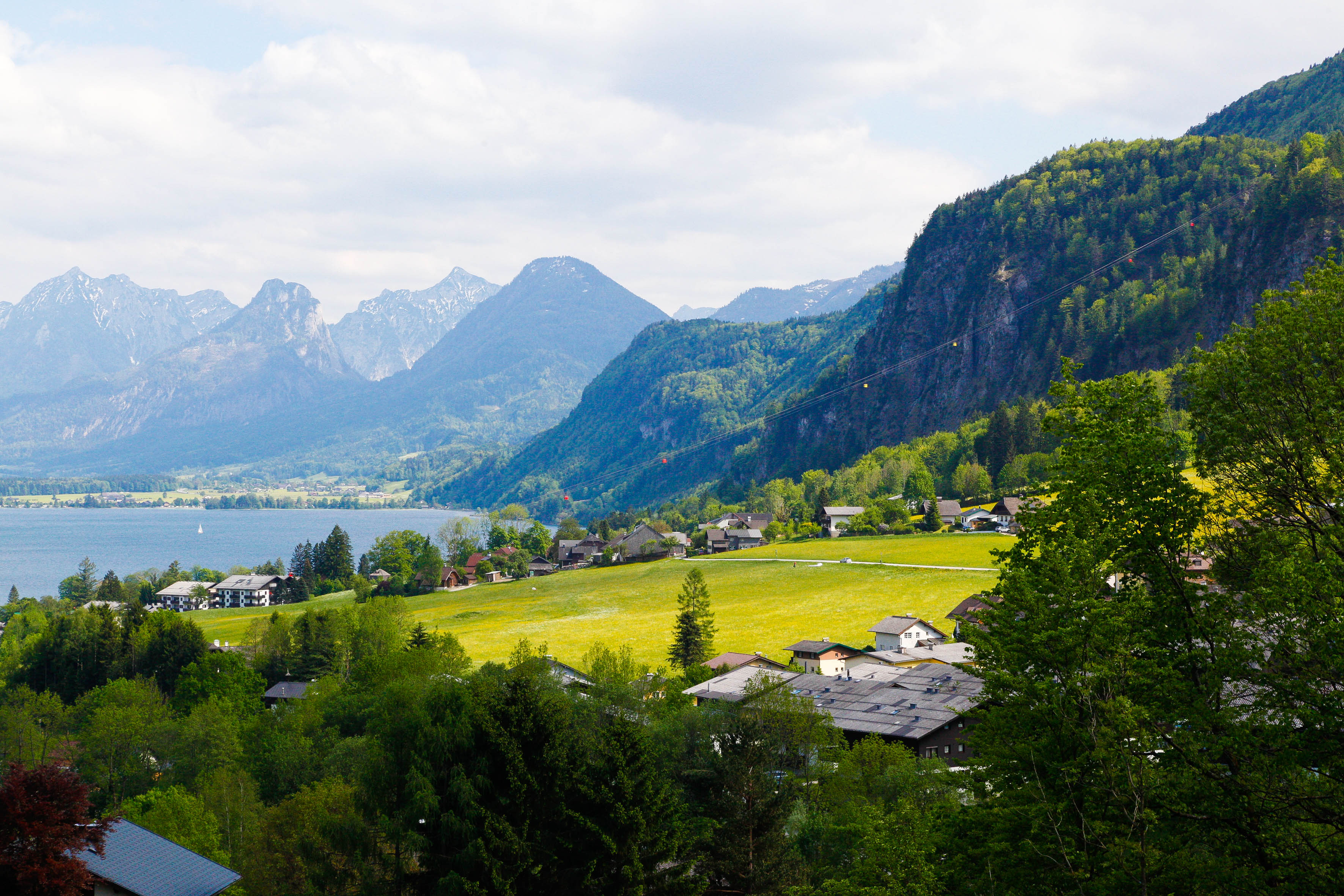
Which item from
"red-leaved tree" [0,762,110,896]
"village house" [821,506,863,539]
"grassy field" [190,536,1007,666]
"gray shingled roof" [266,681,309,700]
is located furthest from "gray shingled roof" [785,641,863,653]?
"village house" [821,506,863,539]

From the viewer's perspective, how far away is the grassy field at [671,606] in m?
82.6

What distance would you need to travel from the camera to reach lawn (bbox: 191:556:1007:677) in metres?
82.5

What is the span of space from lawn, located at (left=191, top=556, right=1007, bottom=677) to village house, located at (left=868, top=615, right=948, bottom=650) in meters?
2.07

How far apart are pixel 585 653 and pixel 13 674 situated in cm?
4938

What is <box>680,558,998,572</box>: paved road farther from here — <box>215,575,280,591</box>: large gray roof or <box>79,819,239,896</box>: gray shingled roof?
<box>79,819,239,896</box>: gray shingled roof

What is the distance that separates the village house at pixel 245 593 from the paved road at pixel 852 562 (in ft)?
220

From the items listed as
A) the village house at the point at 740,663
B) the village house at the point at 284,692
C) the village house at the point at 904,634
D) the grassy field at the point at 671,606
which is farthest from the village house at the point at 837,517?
the village house at the point at 284,692

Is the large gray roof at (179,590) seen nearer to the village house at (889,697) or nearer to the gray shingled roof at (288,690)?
the gray shingled roof at (288,690)

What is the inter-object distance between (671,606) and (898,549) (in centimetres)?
2948

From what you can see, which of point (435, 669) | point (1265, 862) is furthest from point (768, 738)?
point (1265, 862)

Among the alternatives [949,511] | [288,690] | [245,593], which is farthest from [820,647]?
[245,593]

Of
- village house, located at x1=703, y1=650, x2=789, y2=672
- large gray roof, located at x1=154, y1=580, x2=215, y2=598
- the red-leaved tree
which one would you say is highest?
the red-leaved tree

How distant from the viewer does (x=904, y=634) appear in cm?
7450

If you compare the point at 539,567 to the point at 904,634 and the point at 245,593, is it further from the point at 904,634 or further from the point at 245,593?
the point at 904,634
